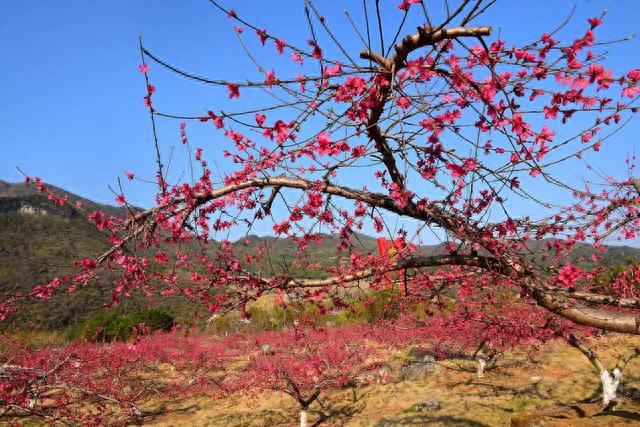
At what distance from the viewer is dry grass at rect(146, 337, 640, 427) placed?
720 centimetres

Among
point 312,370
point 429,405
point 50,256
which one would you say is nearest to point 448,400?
point 429,405

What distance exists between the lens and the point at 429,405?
7.59m

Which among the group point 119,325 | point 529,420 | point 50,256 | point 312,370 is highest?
point 50,256

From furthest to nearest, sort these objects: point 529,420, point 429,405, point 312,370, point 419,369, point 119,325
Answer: point 119,325 < point 419,369 < point 312,370 < point 429,405 < point 529,420

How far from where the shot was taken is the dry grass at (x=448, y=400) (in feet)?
23.6

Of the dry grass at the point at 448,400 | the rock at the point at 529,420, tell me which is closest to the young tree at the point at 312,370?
the dry grass at the point at 448,400

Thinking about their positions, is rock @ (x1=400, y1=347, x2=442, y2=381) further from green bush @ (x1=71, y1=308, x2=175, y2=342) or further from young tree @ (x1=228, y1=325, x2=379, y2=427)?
green bush @ (x1=71, y1=308, x2=175, y2=342)

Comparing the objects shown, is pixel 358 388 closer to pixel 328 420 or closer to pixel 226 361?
pixel 328 420

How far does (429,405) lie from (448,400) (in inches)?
20.8

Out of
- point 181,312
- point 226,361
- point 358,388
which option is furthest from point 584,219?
point 181,312

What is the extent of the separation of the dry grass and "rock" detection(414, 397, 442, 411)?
0.13 meters

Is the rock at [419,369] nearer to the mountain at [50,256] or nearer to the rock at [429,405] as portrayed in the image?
the rock at [429,405]

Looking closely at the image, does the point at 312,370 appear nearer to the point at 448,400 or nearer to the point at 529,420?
the point at 448,400

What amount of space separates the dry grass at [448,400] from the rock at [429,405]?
0.43 feet
